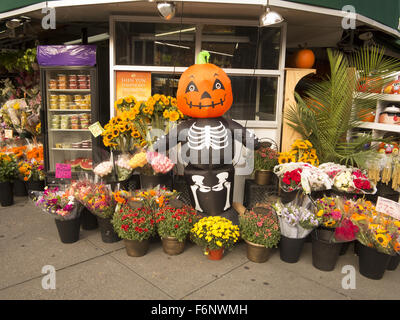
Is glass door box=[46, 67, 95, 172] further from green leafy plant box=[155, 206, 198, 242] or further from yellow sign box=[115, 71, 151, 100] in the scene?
green leafy plant box=[155, 206, 198, 242]

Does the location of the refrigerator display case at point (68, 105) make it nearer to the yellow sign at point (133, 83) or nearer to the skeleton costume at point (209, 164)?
the yellow sign at point (133, 83)

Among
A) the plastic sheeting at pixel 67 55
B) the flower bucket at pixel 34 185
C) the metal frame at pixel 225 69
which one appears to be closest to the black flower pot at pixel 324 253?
the metal frame at pixel 225 69

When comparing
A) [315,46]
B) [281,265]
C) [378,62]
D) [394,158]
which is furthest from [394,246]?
[315,46]

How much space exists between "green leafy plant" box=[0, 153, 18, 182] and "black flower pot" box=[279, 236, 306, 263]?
13.7 ft

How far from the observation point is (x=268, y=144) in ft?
15.0

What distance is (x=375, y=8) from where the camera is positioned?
4.44 m

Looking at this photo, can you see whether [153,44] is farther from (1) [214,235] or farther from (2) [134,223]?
(1) [214,235]

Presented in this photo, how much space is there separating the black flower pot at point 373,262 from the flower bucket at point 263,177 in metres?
1.41

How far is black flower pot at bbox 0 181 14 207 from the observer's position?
5.00 meters

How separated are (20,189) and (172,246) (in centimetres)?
346

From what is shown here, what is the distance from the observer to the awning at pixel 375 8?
3.99m

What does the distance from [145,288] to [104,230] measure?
1.15 m

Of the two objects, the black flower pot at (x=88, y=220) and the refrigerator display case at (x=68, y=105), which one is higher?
the refrigerator display case at (x=68, y=105)

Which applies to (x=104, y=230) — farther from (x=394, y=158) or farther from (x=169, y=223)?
(x=394, y=158)
